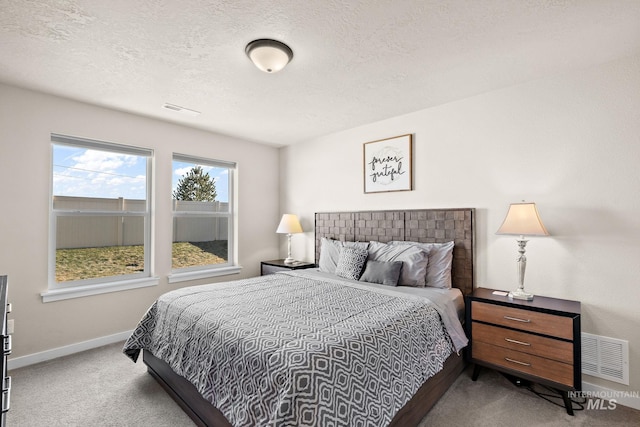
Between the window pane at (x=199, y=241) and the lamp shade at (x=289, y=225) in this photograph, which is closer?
the window pane at (x=199, y=241)

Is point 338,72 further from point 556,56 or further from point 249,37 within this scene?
point 556,56

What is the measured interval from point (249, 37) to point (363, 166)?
2165mm

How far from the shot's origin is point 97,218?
11.0 feet

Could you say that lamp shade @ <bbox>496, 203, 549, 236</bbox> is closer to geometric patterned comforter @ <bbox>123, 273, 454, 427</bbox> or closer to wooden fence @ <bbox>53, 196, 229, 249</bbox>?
geometric patterned comforter @ <bbox>123, 273, 454, 427</bbox>

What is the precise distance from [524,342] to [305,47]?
2.64 meters

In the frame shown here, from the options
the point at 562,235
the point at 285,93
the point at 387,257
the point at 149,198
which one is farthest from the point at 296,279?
the point at 562,235

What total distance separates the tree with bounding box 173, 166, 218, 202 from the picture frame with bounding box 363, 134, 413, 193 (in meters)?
2.13

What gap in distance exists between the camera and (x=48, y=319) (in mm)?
2928

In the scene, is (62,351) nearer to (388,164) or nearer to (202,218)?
(202,218)

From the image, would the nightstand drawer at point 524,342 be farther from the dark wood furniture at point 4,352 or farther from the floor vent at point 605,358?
the dark wood furniture at point 4,352

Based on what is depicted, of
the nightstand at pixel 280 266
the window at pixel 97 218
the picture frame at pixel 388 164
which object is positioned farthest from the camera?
the nightstand at pixel 280 266

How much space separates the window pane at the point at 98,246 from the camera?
3133 millimetres

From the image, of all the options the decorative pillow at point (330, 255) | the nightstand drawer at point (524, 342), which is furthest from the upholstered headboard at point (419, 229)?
the nightstand drawer at point (524, 342)

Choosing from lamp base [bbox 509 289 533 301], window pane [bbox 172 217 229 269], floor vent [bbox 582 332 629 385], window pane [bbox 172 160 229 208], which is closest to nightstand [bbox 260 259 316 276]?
window pane [bbox 172 217 229 269]
